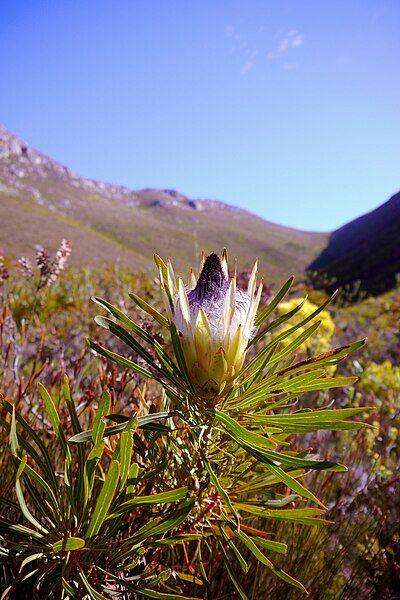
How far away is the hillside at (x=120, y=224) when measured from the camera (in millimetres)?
45812

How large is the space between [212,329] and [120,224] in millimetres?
87111

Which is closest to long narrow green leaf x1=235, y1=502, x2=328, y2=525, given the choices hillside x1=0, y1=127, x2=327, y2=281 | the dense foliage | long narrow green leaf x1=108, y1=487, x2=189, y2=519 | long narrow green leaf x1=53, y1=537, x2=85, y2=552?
the dense foliage

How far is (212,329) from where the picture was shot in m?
0.76

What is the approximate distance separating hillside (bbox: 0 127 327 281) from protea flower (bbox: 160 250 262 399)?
29.5 meters

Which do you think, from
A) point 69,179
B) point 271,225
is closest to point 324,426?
point 271,225

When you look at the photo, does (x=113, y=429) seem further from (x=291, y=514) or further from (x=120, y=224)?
(x=120, y=224)

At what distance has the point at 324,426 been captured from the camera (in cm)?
68

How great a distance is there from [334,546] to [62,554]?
1156 millimetres

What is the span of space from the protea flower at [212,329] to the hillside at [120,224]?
29.5 m

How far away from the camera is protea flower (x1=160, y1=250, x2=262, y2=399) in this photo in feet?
2.44

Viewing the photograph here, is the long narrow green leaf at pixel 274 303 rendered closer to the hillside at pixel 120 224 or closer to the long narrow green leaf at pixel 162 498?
the long narrow green leaf at pixel 162 498

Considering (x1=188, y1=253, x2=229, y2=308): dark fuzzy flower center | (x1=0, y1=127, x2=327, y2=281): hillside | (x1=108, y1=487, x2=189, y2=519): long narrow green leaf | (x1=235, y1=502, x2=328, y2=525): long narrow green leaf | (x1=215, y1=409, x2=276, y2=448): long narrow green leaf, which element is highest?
(x1=0, y1=127, x2=327, y2=281): hillside

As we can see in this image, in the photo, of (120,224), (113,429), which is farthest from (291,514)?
(120,224)

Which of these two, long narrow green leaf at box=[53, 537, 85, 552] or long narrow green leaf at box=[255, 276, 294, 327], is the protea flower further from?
long narrow green leaf at box=[53, 537, 85, 552]
